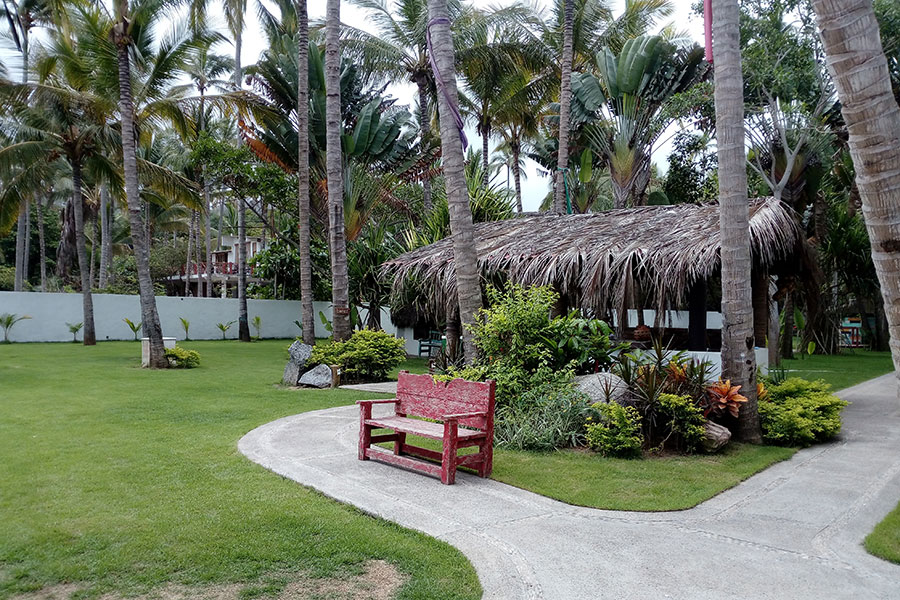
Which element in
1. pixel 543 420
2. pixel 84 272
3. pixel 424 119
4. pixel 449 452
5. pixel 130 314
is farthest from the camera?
pixel 130 314

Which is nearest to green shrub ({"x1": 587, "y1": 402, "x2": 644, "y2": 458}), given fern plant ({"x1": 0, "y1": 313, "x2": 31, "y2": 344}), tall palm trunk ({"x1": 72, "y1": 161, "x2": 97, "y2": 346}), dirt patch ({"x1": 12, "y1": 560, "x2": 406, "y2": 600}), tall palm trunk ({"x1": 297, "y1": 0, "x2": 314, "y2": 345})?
dirt patch ({"x1": 12, "y1": 560, "x2": 406, "y2": 600})

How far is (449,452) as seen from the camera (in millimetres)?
5922

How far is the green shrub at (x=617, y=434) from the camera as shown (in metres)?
6.99

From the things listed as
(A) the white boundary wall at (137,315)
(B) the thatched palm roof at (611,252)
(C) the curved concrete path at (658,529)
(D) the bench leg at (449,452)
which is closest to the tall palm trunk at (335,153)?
(B) the thatched palm roof at (611,252)

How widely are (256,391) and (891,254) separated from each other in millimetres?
11273

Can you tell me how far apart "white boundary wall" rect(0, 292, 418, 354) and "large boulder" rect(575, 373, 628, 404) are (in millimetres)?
15788

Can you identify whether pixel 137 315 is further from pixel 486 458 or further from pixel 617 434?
pixel 617 434

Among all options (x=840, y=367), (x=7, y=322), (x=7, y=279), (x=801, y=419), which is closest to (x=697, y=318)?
(x=801, y=419)

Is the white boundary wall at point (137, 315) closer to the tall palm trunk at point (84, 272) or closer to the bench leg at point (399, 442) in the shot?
the tall palm trunk at point (84, 272)

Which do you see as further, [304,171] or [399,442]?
[304,171]

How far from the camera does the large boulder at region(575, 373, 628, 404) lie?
7656 mm

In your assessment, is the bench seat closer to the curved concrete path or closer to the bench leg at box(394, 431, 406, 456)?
the bench leg at box(394, 431, 406, 456)

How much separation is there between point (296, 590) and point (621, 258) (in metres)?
7.73

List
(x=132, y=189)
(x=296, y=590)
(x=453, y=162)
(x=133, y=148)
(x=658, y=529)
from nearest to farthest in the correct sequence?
(x=296, y=590) < (x=658, y=529) < (x=453, y=162) < (x=132, y=189) < (x=133, y=148)
